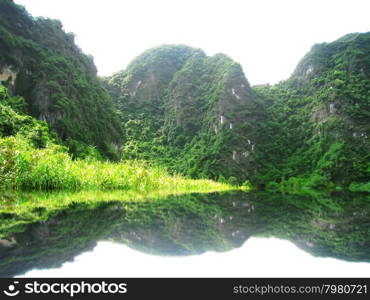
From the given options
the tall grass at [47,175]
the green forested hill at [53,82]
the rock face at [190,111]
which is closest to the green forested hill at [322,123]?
the rock face at [190,111]

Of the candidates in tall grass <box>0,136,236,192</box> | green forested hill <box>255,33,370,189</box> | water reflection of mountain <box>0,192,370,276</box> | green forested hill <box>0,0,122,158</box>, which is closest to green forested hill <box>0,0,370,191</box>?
green forested hill <box>0,0,122,158</box>

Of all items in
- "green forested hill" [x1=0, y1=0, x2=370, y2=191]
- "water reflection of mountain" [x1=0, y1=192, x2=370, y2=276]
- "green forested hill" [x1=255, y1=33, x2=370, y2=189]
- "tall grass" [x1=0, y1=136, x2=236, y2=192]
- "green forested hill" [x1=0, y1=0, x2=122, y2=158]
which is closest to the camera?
"water reflection of mountain" [x1=0, y1=192, x2=370, y2=276]

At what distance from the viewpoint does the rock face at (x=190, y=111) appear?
258 feet

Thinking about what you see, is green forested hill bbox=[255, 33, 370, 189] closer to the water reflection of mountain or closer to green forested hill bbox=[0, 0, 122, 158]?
green forested hill bbox=[0, 0, 122, 158]

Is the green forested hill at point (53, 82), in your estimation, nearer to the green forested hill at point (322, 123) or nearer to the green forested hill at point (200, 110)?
the green forested hill at point (200, 110)

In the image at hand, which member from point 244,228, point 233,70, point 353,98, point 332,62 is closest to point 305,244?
point 244,228

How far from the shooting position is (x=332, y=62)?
306 ft

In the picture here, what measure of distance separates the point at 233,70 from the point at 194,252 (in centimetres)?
9672

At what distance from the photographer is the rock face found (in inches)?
3093

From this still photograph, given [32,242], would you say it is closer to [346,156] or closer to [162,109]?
[346,156]

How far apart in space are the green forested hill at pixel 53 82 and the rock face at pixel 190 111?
24030 millimetres

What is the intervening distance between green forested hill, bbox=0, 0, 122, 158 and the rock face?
2403 centimetres

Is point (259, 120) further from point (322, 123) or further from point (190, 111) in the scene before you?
point (190, 111)

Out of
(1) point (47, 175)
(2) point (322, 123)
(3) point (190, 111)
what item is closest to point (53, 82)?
(1) point (47, 175)
